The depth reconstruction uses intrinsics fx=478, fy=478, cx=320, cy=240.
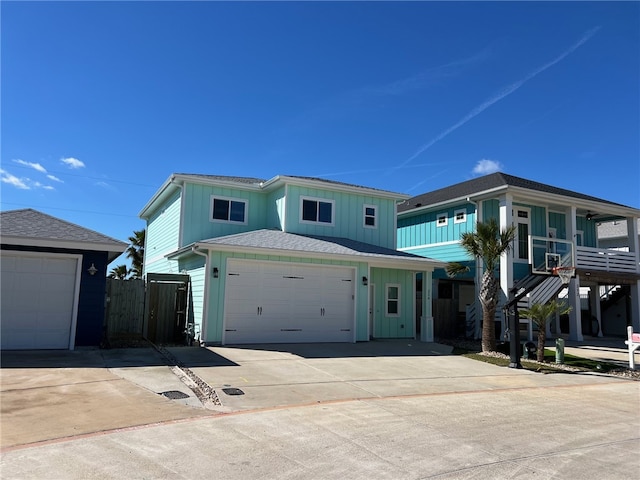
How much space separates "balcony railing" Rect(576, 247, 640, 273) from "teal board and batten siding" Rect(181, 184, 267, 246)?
13440 mm

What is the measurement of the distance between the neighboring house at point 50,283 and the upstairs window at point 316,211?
7.34 m

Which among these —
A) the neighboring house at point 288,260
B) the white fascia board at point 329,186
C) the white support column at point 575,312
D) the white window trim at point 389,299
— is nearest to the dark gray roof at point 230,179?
the neighboring house at point 288,260

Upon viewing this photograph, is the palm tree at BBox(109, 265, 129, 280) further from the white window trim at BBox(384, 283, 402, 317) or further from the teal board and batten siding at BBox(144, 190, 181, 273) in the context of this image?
the white window trim at BBox(384, 283, 402, 317)

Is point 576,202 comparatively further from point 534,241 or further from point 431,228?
point 431,228

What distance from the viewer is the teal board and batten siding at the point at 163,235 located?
59.8 feet

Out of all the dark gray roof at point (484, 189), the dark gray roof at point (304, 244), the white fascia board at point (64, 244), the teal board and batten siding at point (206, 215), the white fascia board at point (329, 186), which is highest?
the dark gray roof at point (484, 189)

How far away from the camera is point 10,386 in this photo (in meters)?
7.84

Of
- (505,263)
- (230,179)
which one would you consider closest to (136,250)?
(230,179)

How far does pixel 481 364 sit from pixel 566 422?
19.6 feet

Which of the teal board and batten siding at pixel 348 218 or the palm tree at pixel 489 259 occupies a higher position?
the teal board and batten siding at pixel 348 218

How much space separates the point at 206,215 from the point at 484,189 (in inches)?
444

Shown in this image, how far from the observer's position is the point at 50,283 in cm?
1177

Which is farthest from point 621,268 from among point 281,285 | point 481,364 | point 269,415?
point 269,415

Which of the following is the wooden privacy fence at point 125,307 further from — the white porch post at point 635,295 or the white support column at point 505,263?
the white porch post at point 635,295
